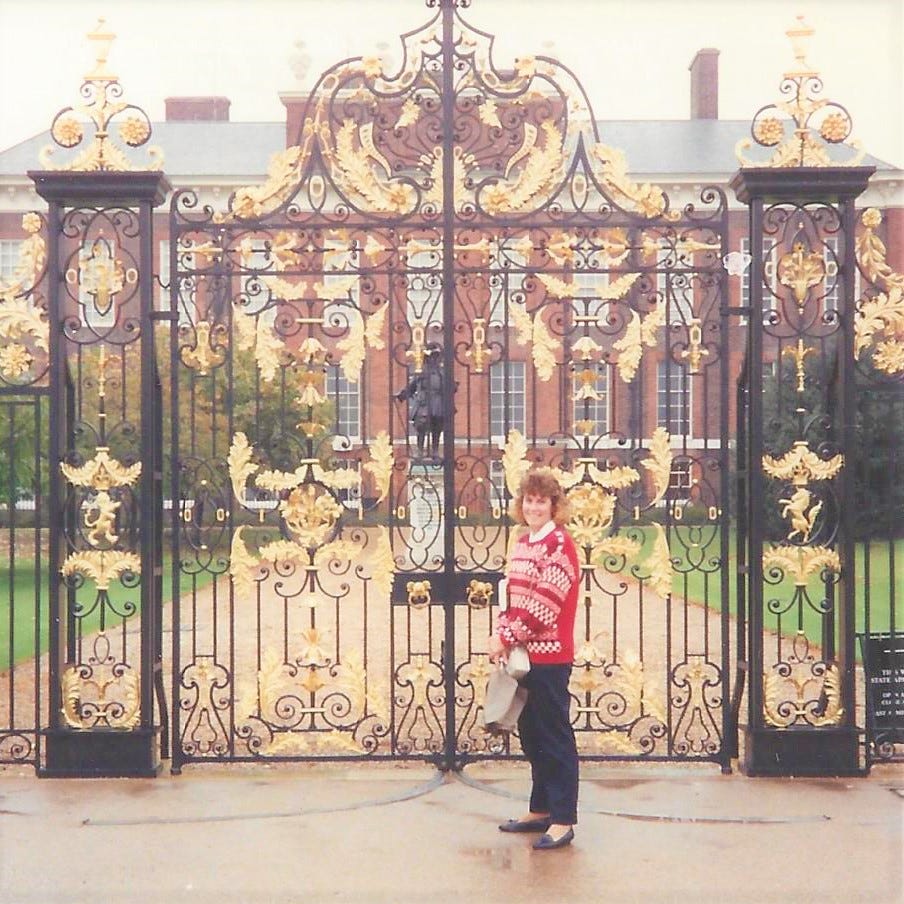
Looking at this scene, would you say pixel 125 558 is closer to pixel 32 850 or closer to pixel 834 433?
pixel 32 850

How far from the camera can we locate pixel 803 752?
7602 mm

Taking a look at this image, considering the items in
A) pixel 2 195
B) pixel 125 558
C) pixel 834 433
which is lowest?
pixel 125 558

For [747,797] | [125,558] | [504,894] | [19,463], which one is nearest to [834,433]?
[747,797]

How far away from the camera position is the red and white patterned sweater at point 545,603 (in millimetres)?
6203

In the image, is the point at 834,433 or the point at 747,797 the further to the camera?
the point at 834,433

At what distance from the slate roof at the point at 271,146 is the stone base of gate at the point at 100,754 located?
2375cm

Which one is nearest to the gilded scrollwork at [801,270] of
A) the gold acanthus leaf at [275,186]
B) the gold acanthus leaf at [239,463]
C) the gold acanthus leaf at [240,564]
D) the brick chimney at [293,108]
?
the gold acanthus leaf at [275,186]

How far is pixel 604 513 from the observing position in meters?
7.74

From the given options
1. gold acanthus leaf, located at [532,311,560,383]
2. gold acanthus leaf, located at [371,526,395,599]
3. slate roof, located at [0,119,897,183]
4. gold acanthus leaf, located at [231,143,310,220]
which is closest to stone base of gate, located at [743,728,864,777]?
gold acanthus leaf, located at [371,526,395,599]

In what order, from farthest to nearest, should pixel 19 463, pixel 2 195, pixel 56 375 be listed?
pixel 2 195, pixel 19 463, pixel 56 375

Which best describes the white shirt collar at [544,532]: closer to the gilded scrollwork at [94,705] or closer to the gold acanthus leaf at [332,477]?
the gold acanthus leaf at [332,477]

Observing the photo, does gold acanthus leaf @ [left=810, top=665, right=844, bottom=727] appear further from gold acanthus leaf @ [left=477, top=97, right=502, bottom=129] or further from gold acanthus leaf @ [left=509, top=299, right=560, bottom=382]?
gold acanthus leaf @ [left=477, top=97, right=502, bottom=129]

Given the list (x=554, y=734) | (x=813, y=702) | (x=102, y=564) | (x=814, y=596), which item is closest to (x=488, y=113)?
(x=102, y=564)

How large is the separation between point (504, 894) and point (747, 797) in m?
2.05
